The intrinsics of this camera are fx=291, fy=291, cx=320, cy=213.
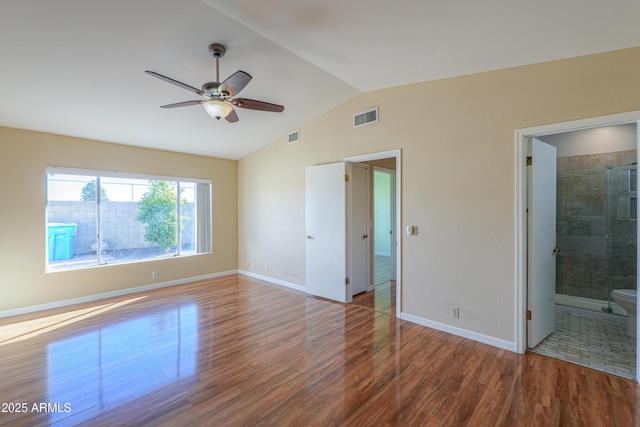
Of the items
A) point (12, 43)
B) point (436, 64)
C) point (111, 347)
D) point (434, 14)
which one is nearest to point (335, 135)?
point (436, 64)

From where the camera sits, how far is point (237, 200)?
654cm

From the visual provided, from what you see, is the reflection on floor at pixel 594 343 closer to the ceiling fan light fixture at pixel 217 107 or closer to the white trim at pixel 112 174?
the ceiling fan light fixture at pixel 217 107

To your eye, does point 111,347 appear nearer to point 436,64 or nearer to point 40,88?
point 40,88

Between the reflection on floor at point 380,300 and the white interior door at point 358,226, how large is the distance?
0.15m

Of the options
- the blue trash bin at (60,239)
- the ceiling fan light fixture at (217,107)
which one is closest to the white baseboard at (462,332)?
the ceiling fan light fixture at (217,107)

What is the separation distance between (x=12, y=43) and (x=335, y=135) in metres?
3.52

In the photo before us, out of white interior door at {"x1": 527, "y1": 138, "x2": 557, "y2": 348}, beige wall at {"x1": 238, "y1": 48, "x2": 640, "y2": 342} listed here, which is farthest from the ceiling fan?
white interior door at {"x1": 527, "y1": 138, "x2": 557, "y2": 348}

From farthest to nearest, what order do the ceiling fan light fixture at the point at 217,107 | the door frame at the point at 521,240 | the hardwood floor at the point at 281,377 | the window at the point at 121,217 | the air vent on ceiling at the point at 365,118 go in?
the window at the point at 121,217
the air vent on ceiling at the point at 365,118
the door frame at the point at 521,240
the ceiling fan light fixture at the point at 217,107
the hardwood floor at the point at 281,377

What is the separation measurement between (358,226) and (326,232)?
54 cm

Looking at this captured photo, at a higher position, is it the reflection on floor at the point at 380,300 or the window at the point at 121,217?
the window at the point at 121,217

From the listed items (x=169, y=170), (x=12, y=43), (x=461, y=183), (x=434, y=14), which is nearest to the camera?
(x=434, y=14)

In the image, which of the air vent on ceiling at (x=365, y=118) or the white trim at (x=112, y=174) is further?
the white trim at (x=112, y=174)

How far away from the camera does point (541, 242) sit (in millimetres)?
3031

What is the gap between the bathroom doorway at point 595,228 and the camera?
368 centimetres
